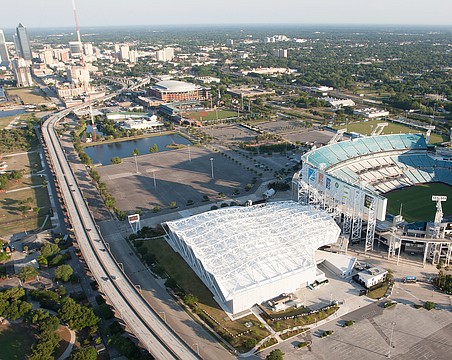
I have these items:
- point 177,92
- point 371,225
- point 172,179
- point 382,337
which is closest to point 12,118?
point 177,92

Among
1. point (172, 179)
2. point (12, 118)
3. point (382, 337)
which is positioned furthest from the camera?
point (12, 118)

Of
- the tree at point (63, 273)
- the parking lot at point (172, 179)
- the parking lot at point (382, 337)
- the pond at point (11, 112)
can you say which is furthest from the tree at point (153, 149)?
the pond at point (11, 112)

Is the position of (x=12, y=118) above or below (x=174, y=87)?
below

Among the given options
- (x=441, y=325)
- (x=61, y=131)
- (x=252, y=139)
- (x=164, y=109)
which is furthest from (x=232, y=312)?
(x=164, y=109)

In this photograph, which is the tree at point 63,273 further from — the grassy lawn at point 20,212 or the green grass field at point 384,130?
the green grass field at point 384,130

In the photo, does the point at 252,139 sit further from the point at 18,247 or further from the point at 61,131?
the point at 18,247

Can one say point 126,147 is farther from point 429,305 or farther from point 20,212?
point 429,305

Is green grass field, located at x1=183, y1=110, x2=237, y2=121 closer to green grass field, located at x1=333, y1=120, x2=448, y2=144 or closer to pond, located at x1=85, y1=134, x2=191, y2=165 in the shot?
pond, located at x1=85, y1=134, x2=191, y2=165
